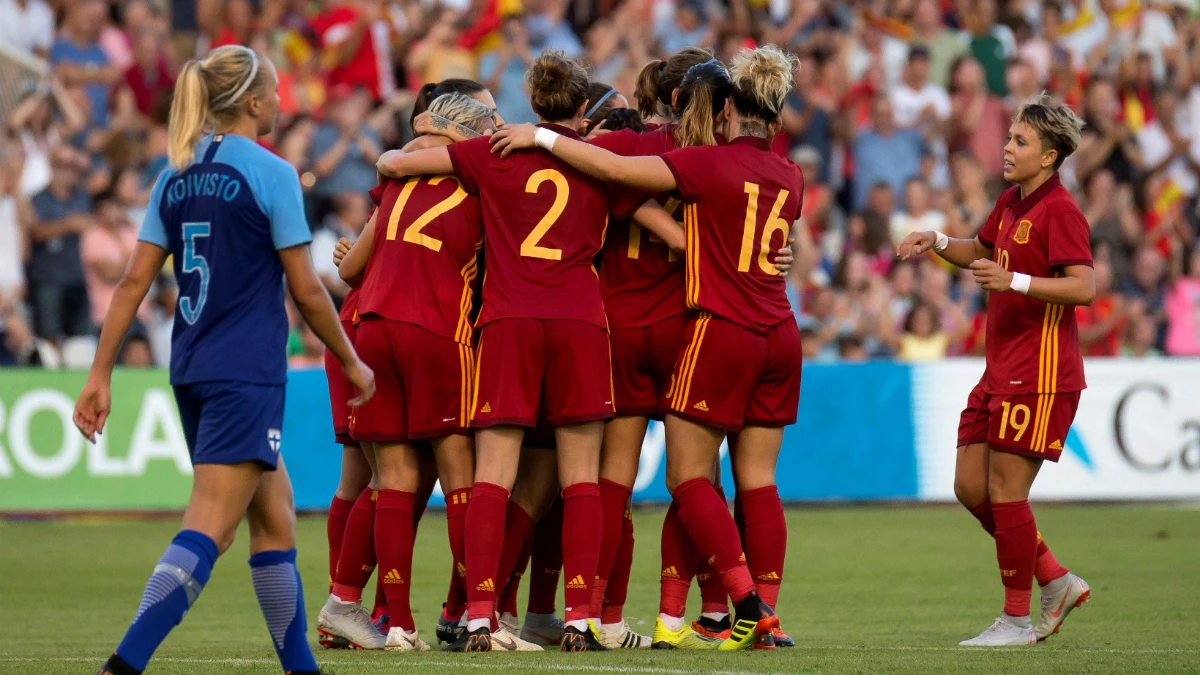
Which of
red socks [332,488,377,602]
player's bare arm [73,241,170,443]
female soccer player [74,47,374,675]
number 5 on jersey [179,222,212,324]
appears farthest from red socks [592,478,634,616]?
player's bare arm [73,241,170,443]

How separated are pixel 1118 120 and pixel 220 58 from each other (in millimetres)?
15445

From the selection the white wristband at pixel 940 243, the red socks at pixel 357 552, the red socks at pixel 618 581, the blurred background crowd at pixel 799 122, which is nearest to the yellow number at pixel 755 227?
the white wristband at pixel 940 243

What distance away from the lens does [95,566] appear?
10898mm

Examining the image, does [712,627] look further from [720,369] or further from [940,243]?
[940,243]

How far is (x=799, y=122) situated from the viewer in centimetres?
1775

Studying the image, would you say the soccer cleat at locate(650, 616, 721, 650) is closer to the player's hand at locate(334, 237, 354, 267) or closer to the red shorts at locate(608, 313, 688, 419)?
the red shorts at locate(608, 313, 688, 419)

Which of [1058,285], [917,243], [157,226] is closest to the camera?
[157,226]

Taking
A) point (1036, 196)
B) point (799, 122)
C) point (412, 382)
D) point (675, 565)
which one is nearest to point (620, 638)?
point (675, 565)

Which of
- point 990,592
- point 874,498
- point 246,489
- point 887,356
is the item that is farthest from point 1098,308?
point 246,489

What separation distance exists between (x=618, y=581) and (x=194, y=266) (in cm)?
271

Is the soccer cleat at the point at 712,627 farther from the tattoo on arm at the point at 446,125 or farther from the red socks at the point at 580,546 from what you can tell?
the tattoo on arm at the point at 446,125

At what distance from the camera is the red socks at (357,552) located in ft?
23.6

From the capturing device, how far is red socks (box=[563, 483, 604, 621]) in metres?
6.62

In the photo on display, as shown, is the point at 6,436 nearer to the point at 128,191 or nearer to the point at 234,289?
the point at 128,191
